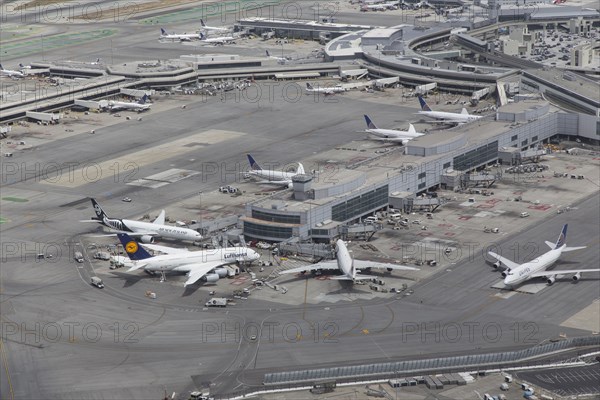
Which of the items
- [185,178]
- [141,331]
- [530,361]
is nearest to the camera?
[530,361]

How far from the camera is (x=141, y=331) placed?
12719 centimetres

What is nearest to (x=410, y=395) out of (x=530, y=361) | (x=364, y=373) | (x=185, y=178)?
(x=364, y=373)

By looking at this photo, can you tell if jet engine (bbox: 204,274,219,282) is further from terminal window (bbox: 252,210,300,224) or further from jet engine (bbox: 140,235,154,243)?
jet engine (bbox: 140,235,154,243)

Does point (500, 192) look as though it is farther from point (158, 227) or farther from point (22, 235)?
point (22, 235)

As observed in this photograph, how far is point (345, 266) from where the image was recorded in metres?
139

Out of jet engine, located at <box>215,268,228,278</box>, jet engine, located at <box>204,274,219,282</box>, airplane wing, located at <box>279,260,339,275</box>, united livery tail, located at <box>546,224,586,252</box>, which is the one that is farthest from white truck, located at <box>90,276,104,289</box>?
united livery tail, located at <box>546,224,586,252</box>

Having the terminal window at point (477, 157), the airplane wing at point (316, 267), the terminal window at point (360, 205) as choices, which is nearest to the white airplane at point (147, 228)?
the airplane wing at point (316, 267)

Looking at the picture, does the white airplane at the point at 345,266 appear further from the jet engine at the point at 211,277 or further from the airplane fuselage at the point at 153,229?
the airplane fuselage at the point at 153,229

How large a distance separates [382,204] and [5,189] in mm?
59107

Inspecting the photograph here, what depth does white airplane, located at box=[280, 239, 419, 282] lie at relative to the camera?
139 meters

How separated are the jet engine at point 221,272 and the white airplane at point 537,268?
1264 inches

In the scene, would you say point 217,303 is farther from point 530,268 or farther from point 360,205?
point 530,268

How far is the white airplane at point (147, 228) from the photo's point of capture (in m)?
155

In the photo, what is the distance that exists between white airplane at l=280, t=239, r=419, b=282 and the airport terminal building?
11.3 meters
